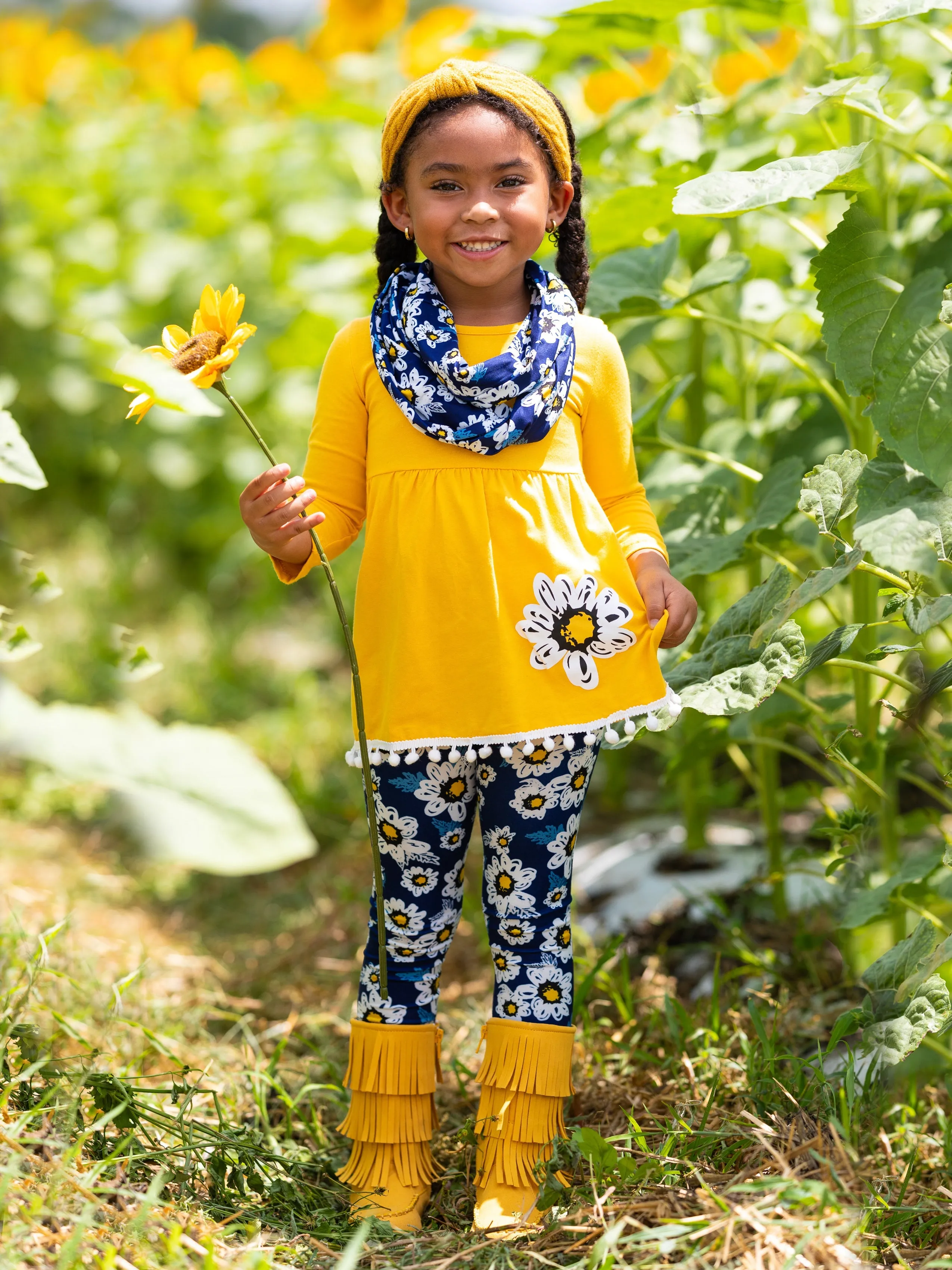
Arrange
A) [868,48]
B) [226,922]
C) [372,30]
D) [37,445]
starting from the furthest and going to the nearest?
1. [37,445]
2. [372,30]
3. [226,922]
4. [868,48]

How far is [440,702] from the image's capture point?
137 cm

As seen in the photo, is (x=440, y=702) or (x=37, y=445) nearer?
(x=440, y=702)

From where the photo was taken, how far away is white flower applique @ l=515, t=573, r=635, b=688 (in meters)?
1.36

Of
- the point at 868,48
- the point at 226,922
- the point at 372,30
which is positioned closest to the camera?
the point at 868,48

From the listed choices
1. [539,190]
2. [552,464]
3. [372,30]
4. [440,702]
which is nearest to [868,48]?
[539,190]

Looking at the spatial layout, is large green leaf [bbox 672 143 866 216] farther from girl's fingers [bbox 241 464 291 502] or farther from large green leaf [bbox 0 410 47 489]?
large green leaf [bbox 0 410 47 489]

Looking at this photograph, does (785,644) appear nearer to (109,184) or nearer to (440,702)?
(440,702)

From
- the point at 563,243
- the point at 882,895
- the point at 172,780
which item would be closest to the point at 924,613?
the point at 882,895

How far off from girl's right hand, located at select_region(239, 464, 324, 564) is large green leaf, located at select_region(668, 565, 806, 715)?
44 cm

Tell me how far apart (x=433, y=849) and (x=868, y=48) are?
4.48 feet

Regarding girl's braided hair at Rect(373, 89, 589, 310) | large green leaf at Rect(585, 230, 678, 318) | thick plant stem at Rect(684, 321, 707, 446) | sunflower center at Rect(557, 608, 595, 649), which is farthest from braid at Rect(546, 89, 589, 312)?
thick plant stem at Rect(684, 321, 707, 446)

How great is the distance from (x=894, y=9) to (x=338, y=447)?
29.2 inches

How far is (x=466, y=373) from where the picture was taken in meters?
1.30

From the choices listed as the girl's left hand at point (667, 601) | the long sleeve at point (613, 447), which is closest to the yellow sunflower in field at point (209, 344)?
the long sleeve at point (613, 447)
